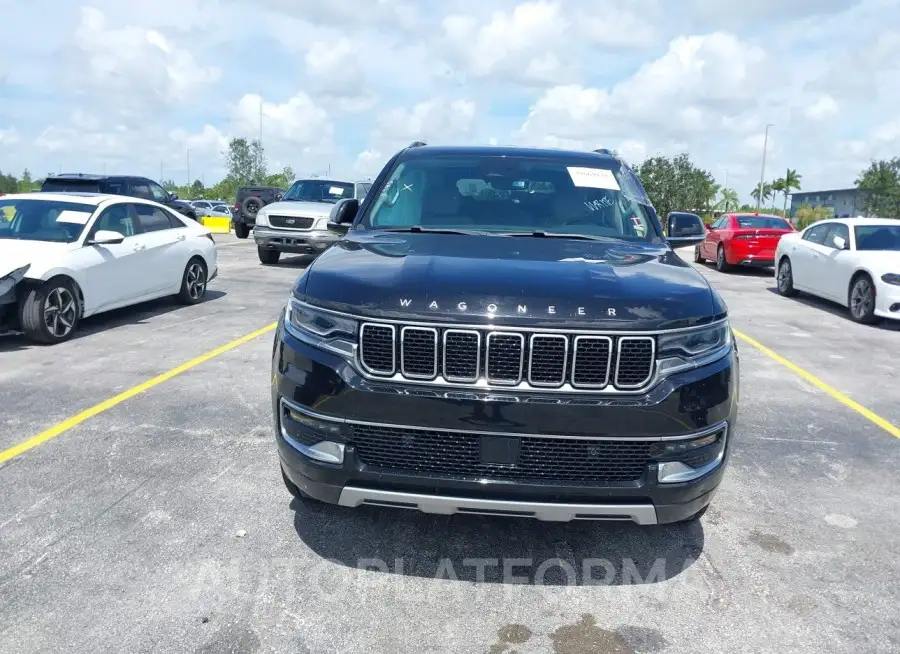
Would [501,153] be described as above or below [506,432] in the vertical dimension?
above

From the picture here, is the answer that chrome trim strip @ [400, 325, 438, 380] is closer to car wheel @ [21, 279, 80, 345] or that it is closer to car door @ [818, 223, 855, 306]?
car wheel @ [21, 279, 80, 345]

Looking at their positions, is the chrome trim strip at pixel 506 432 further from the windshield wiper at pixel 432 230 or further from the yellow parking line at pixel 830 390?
the yellow parking line at pixel 830 390

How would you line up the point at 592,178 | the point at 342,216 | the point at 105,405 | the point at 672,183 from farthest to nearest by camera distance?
1. the point at 672,183
2. the point at 105,405
3. the point at 342,216
4. the point at 592,178

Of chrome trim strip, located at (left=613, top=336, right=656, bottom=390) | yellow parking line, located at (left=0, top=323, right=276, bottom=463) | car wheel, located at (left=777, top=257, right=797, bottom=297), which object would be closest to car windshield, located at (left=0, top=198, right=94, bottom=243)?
yellow parking line, located at (left=0, top=323, right=276, bottom=463)

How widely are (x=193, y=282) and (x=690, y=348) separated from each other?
27.7ft

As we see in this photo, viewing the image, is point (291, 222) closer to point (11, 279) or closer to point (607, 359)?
point (11, 279)

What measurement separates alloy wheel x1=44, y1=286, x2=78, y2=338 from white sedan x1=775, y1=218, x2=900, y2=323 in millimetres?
9899

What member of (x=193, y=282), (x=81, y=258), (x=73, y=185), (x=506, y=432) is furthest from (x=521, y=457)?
(x=73, y=185)

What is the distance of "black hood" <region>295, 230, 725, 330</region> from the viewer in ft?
9.43

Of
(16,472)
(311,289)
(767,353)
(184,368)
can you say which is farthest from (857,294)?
(16,472)

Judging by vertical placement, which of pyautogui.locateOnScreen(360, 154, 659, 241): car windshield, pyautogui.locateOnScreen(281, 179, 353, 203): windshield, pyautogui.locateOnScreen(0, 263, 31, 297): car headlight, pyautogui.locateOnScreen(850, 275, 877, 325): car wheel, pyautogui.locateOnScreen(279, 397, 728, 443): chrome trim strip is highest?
pyautogui.locateOnScreen(281, 179, 353, 203): windshield

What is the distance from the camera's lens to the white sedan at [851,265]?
9984mm

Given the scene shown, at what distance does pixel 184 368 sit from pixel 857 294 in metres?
8.99

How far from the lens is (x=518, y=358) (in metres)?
2.85
